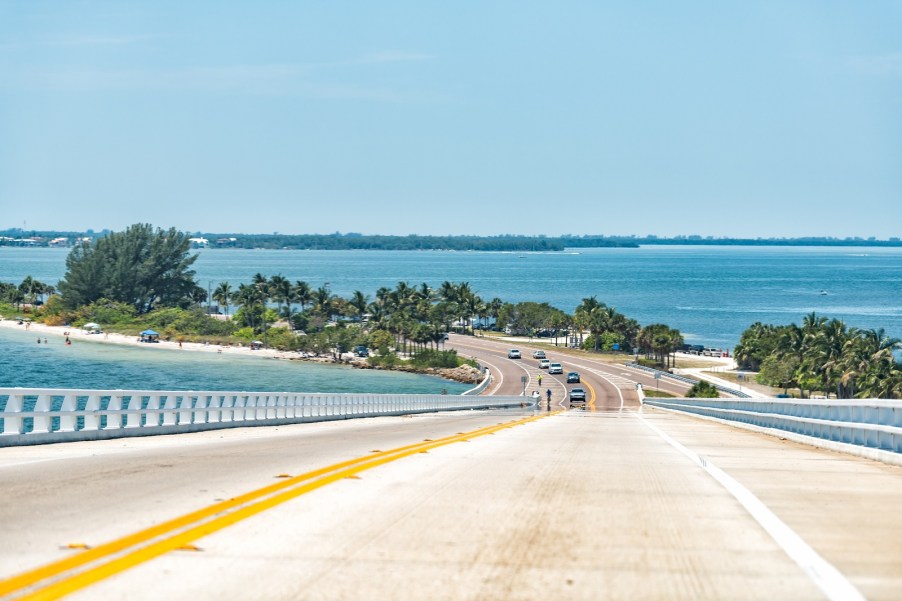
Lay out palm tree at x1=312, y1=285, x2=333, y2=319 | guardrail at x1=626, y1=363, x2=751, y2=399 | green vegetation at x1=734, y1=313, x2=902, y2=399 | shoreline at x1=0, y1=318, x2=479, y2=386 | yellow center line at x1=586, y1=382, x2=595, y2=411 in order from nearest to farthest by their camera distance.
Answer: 1. yellow center line at x1=586, y1=382, x2=595, y2=411
2. green vegetation at x1=734, y1=313, x2=902, y2=399
3. guardrail at x1=626, y1=363, x2=751, y2=399
4. shoreline at x1=0, y1=318, x2=479, y2=386
5. palm tree at x1=312, y1=285, x2=333, y2=319

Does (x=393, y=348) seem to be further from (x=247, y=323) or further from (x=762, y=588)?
(x=762, y=588)

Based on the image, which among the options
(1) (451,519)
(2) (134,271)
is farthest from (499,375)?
(1) (451,519)

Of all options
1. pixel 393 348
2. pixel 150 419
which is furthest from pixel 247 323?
pixel 150 419

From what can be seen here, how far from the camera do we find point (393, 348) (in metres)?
160

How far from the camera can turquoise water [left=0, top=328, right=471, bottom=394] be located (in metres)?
112

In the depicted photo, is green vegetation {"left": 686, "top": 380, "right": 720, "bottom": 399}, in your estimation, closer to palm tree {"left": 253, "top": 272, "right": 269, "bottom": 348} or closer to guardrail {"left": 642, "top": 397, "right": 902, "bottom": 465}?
guardrail {"left": 642, "top": 397, "right": 902, "bottom": 465}

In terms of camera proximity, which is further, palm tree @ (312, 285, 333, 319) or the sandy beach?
palm tree @ (312, 285, 333, 319)

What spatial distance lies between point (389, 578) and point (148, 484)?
6.01 m

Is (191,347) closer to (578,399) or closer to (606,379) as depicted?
(606,379)

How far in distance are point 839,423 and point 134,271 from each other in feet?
585

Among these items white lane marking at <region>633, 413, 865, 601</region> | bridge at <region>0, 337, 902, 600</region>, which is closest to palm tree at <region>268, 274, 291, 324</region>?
bridge at <region>0, 337, 902, 600</region>

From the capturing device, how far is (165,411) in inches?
995

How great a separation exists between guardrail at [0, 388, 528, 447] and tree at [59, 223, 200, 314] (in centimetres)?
14833

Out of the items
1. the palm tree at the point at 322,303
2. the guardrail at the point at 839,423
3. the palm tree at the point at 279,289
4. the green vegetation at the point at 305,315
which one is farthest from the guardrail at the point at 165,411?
the palm tree at the point at 279,289
